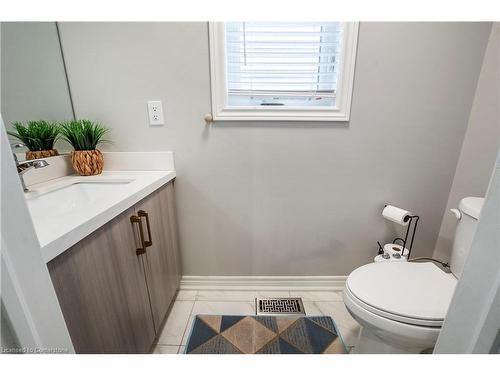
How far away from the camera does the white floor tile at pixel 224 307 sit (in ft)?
4.24

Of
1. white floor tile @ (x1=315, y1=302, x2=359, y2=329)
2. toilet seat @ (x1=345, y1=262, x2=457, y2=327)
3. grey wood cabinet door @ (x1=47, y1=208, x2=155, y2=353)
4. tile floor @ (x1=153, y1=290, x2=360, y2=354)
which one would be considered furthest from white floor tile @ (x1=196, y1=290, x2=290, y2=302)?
toilet seat @ (x1=345, y1=262, x2=457, y2=327)

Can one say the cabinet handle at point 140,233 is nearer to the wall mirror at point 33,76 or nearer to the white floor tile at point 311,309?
the wall mirror at point 33,76

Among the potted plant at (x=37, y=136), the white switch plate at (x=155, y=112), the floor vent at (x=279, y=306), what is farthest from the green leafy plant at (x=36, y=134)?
the floor vent at (x=279, y=306)

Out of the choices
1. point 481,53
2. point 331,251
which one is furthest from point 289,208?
point 481,53

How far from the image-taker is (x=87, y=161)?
1138 mm

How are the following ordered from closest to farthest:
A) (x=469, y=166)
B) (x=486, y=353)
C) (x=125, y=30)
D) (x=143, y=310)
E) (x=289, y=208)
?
1. (x=486, y=353)
2. (x=143, y=310)
3. (x=125, y=30)
4. (x=469, y=166)
5. (x=289, y=208)

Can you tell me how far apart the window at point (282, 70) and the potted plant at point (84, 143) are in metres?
0.66

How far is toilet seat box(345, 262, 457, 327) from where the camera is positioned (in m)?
0.76

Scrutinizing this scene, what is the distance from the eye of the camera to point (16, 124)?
0.93 m

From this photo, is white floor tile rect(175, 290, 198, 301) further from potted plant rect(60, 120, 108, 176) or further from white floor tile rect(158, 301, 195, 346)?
potted plant rect(60, 120, 108, 176)

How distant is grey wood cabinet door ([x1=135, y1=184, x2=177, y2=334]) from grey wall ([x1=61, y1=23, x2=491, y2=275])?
22cm

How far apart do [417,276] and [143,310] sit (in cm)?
119

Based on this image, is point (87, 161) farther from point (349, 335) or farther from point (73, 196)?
point (349, 335)

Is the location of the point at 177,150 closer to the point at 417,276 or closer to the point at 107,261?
the point at 107,261
